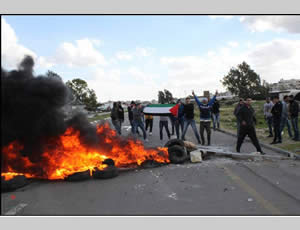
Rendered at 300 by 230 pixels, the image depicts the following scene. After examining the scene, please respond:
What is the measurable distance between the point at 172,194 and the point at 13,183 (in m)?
2.95

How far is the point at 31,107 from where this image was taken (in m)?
4.29

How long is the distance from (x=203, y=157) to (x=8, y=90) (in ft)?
17.1

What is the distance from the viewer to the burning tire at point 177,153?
254 inches

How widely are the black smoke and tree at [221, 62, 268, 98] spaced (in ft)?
192

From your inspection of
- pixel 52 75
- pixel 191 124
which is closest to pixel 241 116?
pixel 191 124

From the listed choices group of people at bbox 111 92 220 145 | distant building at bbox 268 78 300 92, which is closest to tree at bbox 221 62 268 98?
distant building at bbox 268 78 300 92

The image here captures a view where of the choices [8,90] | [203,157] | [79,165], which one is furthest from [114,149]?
[8,90]

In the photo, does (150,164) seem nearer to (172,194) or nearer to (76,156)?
(76,156)

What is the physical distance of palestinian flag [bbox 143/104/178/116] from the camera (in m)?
10.9

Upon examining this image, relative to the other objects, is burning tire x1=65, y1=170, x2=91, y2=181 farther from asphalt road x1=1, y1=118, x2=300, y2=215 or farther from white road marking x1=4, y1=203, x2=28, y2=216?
white road marking x1=4, y1=203, x2=28, y2=216

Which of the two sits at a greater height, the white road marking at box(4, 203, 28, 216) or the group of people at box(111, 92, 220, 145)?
the group of people at box(111, 92, 220, 145)

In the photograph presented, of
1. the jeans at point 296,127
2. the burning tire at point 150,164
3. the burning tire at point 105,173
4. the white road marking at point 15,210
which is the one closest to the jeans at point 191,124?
the jeans at point 296,127

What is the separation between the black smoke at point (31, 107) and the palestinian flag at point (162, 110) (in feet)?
20.5

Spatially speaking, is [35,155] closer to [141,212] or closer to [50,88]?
[50,88]
